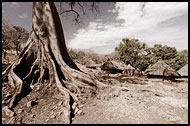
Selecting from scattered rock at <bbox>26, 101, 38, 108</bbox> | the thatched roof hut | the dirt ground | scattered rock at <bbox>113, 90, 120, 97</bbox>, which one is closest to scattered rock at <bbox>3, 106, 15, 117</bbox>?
the dirt ground

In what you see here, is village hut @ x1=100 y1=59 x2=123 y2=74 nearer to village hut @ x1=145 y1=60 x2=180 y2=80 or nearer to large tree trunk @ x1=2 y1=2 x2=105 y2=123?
village hut @ x1=145 y1=60 x2=180 y2=80

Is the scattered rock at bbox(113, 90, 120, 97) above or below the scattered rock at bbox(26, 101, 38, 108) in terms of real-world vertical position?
above

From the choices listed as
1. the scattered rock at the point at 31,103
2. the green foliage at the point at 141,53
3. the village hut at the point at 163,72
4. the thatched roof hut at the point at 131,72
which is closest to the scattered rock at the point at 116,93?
the scattered rock at the point at 31,103

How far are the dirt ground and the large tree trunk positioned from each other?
412 mm

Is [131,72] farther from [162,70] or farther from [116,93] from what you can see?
[116,93]

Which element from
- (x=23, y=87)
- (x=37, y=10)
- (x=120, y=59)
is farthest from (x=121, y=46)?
(x=23, y=87)

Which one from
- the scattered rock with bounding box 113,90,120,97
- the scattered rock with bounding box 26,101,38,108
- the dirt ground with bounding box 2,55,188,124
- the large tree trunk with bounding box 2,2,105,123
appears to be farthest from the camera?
the large tree trunk with bounding box 2,2,105,123

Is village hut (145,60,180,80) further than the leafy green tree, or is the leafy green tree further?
the leafy green tree

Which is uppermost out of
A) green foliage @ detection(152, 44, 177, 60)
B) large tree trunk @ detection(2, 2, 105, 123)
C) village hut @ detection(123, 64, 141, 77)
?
green foliage @ detection(152, 44, 177, 60)

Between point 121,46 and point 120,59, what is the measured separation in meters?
3.24

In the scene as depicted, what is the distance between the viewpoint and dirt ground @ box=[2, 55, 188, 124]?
2.37m

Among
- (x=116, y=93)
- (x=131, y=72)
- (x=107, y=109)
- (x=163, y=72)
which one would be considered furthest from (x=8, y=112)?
(x=131, y=72)

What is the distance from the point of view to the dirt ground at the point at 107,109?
2.37 m

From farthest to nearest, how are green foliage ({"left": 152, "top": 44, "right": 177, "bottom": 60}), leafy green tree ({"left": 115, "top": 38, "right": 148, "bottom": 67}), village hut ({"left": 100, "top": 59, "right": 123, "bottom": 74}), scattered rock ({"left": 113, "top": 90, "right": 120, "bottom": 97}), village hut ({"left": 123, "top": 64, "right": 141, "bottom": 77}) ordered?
leafy green tree ({"left": 115, "top": 38, "right": 148, "bottom": 67}) < green foliage ({"left": 152, "top": 44, "right": 177, "bottom": 60}) < village hut ({"left": 100, "top": 59, "right": 123, "bottom": 74}) < village hut ({"left": 123, "top": 64, "right": 141, "bottom": 77}) < scattered rock ({"left": 113, "top": 90, "right": 120, "bottom": 97})
